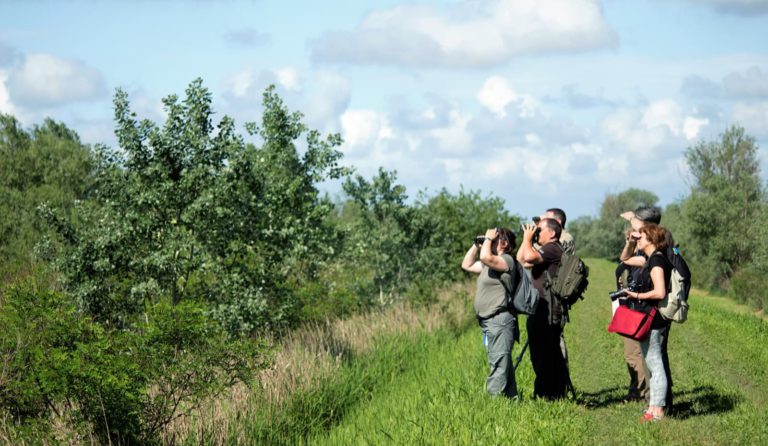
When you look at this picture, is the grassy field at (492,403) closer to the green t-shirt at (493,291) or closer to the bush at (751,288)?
the green t-shirt at (493,291)

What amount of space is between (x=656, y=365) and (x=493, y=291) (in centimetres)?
192

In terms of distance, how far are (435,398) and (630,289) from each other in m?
2.57

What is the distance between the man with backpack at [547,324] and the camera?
9781 millimetres

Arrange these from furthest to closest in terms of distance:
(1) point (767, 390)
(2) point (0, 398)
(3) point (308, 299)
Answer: (3) point (308, 299), (1) point (767, 390), (2) point (0, 398)

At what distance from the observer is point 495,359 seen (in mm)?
9281

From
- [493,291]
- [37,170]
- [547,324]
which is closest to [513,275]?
[493,291]

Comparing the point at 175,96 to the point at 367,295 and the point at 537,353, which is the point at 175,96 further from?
the point at 367,295

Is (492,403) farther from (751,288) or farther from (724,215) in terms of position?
(724,215)

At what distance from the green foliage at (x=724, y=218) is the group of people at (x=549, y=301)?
29360 millimetres

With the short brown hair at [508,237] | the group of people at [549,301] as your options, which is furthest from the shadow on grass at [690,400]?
the short brown hair at [508,237]

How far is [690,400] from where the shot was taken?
10305mm

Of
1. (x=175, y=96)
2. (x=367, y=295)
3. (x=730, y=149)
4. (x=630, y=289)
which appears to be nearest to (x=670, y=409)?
(x=630, y=289)

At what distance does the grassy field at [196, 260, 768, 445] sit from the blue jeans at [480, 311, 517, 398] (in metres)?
0.21

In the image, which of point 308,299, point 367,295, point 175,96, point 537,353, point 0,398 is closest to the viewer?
point 0,398
